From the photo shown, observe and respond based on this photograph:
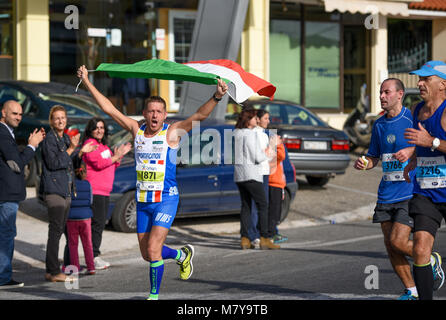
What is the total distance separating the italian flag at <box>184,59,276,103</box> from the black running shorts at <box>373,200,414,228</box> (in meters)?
1.50

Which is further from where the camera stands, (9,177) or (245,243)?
(245,243)

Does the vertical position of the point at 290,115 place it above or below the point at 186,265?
above

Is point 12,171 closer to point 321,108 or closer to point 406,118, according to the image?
point 406,118

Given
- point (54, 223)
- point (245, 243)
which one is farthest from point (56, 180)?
point (245, 243)

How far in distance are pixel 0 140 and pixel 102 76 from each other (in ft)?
40.0

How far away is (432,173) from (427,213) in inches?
13.5

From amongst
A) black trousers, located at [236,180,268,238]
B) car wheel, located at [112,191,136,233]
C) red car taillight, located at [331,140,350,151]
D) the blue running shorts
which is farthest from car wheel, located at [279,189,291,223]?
the blue running shorts

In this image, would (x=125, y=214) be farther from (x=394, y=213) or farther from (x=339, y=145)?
(x=339, y=145)

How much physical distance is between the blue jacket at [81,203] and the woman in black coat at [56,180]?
0.80 feet

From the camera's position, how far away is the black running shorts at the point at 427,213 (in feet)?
20.4

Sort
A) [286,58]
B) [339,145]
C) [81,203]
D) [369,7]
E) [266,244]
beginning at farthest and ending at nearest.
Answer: [286,58] < [369,7] < [339,145] < [266,244] < [81,203]

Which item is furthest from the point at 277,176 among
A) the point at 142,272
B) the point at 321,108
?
the point at 321,108

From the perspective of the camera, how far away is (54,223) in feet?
28.5
